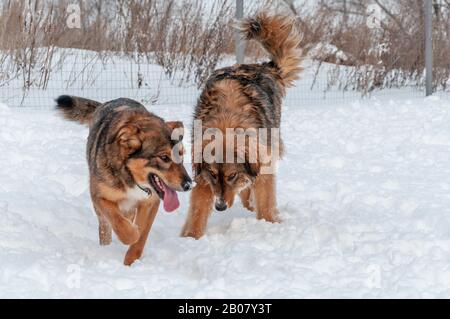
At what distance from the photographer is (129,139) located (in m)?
4.64

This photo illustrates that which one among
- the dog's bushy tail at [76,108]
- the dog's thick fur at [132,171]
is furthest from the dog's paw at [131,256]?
the dog's bushy tail at [76,108]

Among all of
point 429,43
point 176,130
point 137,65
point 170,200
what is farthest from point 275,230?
point 137,65

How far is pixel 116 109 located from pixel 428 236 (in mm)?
2532

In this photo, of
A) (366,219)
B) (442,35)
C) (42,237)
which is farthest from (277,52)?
(442,35)

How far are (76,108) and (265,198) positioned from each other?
1850 millimetres

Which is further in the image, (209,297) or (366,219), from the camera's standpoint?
(366,219)

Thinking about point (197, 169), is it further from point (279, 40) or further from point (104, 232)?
point (279, 40)

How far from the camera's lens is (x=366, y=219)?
5852 mm

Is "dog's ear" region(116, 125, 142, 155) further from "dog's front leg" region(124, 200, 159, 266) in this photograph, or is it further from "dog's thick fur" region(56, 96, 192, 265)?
"dog's front leg" region(124, 200, 159, 266)

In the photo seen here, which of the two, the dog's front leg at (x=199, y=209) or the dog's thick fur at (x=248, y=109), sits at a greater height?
the dog's thick fur at (x=248, y=109)

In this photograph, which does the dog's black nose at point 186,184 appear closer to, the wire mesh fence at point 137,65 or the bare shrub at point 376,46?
the wire mesh fence at point 137,65

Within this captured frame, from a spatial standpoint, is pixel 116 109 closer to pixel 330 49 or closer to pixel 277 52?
pixel 277 52

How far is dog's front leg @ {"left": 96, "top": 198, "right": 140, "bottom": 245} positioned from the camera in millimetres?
4680

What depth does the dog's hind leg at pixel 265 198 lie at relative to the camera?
587 centimetres
